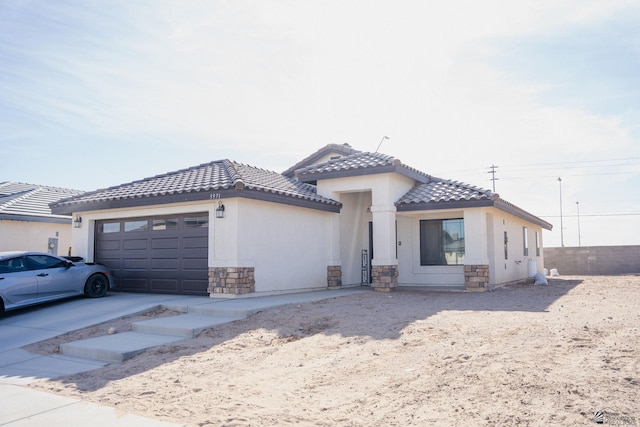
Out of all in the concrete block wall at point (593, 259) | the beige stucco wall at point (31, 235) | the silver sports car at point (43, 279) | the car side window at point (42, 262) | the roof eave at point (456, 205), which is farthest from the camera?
the concrete block wall at point (593, 259)

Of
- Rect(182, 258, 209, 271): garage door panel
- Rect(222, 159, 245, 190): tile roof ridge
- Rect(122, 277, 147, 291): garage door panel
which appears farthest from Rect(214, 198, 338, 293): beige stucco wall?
Rect(122, 277, 147, 291): garage door panel

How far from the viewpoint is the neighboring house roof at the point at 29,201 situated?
18.8 metres

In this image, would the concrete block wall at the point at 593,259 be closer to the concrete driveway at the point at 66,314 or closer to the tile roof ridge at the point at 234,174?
the tile roof ridge at the point at 234,174

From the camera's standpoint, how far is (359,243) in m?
17.7

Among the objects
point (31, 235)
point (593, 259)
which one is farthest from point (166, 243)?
point (593, 259)

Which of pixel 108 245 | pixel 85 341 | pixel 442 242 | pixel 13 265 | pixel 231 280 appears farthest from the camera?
pixel 442 242

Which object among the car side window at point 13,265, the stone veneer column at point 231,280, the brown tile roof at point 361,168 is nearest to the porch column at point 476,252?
the brown tile roof at point 361,168

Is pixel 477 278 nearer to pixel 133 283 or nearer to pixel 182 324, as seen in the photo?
pixel 182 324

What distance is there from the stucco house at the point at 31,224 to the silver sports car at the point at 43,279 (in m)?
4.46

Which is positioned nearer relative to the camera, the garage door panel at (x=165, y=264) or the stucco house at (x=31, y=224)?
the garage door panel at (x=165, y=264)

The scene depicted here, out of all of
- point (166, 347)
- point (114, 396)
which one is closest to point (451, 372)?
point (114, 396)

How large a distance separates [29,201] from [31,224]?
1.74m

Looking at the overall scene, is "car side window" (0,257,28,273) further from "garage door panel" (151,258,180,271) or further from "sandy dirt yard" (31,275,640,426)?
"sandy dirt yard" (31,275,640,426)

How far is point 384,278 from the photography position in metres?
15.4
